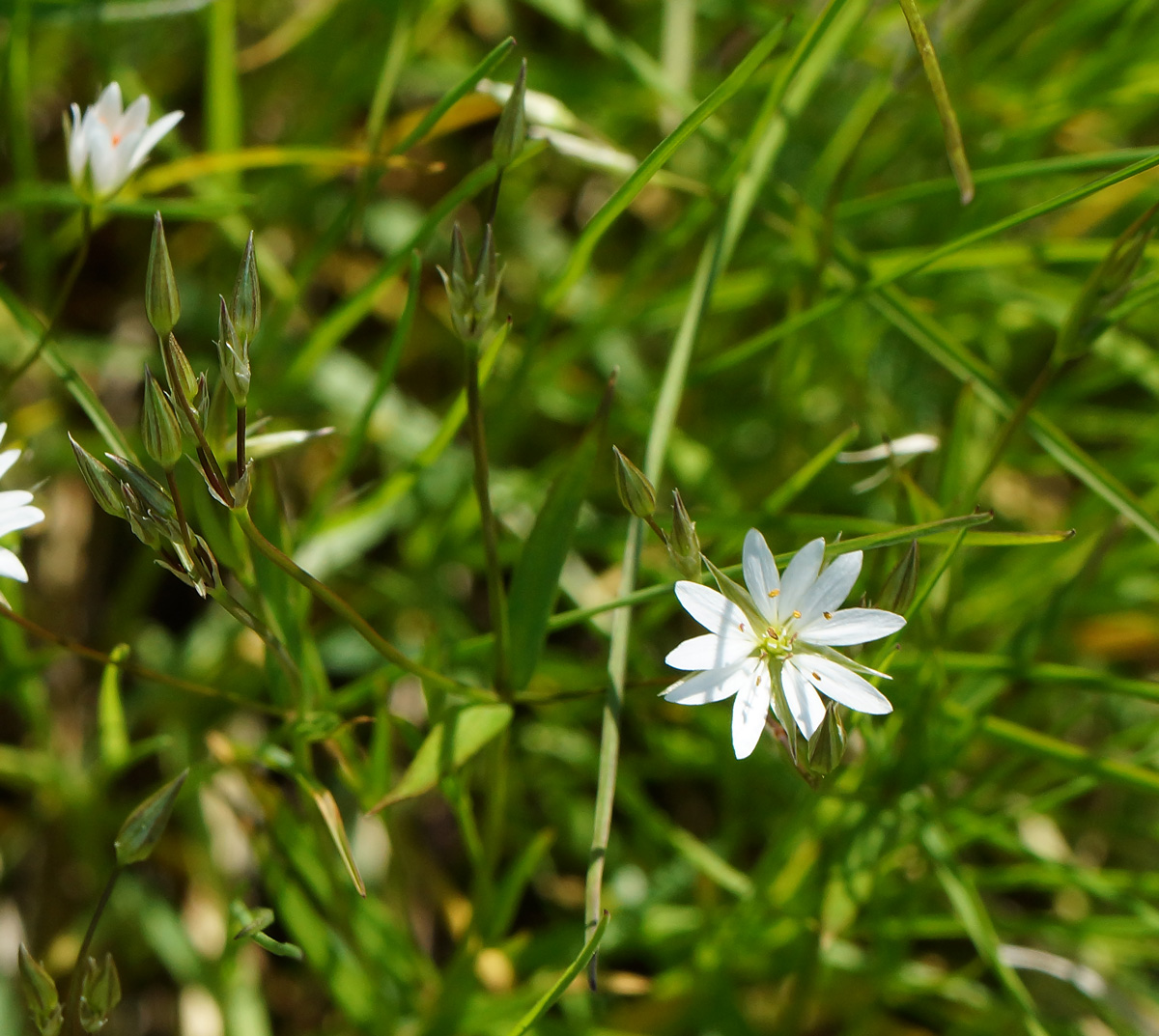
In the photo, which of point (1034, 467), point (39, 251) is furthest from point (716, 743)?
point (39, 251)

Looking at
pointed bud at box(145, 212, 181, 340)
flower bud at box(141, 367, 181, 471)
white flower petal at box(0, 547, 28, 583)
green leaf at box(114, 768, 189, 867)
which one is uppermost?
pointed bud at box(145, 212, 181, 340)

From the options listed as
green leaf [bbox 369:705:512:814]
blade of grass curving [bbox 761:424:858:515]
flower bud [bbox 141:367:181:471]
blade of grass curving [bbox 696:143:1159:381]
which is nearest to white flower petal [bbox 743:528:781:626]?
blade of grass curving [bbox 761:424:858:515]

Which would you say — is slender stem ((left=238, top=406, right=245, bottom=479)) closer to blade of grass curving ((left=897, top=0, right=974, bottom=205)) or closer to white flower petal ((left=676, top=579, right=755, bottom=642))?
white flower petal ((left=676, top=579, right=755, bottom=642))

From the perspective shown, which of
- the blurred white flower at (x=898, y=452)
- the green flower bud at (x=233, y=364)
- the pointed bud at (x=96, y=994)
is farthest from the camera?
the blurred white flower at (x=898, y=452)


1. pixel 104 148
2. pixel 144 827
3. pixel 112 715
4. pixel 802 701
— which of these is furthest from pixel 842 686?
pixel 104 148

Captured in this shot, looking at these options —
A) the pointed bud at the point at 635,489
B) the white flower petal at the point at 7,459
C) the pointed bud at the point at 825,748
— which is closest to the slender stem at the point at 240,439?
the white flower petal at the point at 7,459

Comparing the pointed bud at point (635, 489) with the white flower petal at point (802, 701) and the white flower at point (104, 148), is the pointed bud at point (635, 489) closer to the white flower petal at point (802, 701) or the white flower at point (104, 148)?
the white flower petal at point (802, 701)

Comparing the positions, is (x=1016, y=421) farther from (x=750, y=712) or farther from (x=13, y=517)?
(x=13, y=517)
